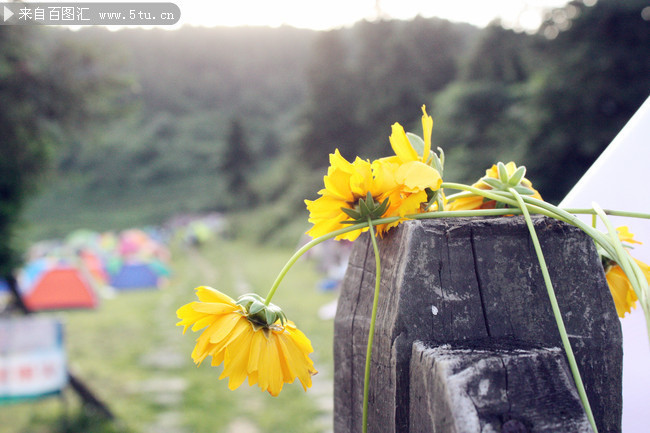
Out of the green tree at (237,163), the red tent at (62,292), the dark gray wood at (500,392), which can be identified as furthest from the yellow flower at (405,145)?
the green tree at (237,163)

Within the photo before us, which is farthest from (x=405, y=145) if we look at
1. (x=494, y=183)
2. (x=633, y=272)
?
(x=633, y=272)

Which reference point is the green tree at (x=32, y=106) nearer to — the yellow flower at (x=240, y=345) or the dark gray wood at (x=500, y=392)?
the yellow flower at (x=240, y=345)

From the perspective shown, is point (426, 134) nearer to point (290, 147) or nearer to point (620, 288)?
point (620, 288)

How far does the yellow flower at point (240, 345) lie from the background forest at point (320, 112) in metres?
3.36

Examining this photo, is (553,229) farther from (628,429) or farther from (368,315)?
(628,429)

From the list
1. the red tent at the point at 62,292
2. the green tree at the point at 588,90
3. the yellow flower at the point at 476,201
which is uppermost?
the green tree at the point at 588,90

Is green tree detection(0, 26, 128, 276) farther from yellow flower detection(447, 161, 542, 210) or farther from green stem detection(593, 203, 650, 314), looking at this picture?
green stem detection(593, 203, 650, 314)

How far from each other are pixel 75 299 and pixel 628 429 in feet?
28.8

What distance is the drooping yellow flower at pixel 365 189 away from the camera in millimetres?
542

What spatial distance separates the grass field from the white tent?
3209 millimetres

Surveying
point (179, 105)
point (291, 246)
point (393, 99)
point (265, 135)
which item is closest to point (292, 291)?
point (291, 246)

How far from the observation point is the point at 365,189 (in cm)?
56

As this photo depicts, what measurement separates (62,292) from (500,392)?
9.00 m

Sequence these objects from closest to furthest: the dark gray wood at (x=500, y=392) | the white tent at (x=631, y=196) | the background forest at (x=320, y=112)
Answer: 1. the dark gray wood at (x=500, y=392)
2. the white tent at (x=631, y=196)
3. the background forest at (x=320, y=112)
